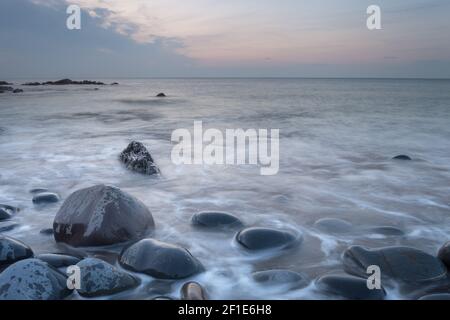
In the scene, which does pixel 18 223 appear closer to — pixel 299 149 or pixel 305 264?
pixel 305 264

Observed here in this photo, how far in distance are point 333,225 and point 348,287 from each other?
170cm

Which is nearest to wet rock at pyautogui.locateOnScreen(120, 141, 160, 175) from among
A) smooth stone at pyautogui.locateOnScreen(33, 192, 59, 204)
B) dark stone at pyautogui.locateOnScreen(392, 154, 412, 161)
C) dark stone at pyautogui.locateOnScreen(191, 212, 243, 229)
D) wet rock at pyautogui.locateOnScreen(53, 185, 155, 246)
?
smooth stone at pyautogui.locateOnScreen(33, 192, 59, 204)

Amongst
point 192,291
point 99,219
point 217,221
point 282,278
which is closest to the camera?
point 192,291

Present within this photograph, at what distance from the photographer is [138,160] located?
8047mm

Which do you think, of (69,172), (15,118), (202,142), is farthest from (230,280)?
(15,118)

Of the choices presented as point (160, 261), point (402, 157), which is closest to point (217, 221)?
point (160, 261)

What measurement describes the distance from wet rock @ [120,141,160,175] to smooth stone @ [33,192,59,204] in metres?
2.05

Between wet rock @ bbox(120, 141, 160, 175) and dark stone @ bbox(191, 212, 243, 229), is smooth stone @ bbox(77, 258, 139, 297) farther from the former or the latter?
wet rock @ bbox(120, 141, 160, 175)

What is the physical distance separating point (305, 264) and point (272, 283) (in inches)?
21.6

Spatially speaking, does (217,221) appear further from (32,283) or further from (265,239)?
(32,283)

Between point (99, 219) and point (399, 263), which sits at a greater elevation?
point (99, 219)

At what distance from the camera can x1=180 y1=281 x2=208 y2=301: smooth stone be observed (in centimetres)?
331

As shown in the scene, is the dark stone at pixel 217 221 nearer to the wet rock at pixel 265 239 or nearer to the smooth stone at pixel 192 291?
the wet rock at pixel 265 239

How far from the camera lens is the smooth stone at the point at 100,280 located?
3.36 meters
